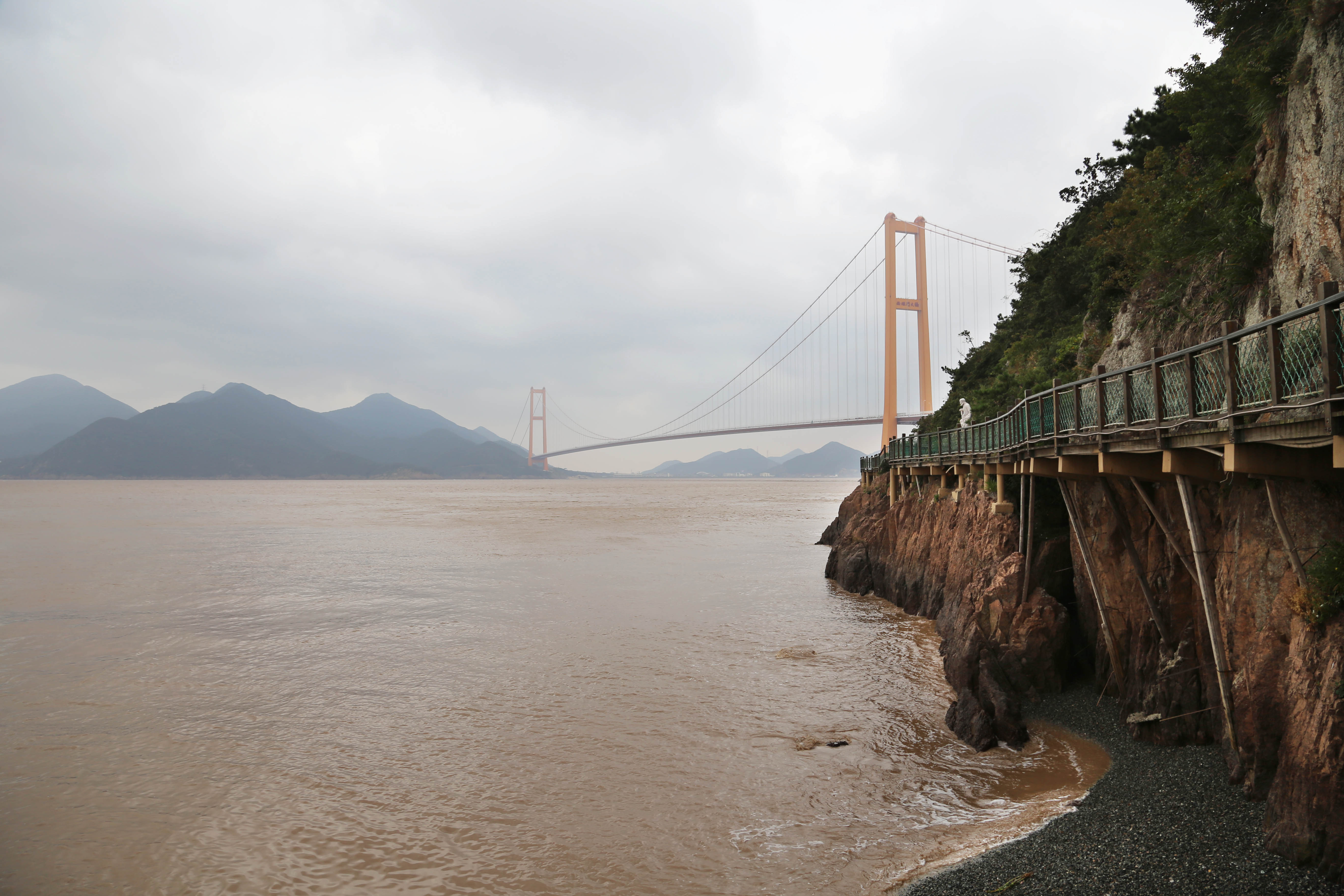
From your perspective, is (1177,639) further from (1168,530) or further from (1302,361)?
(1302,361)

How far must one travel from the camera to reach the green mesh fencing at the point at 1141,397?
7949 mm

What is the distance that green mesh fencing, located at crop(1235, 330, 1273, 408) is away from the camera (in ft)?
19.7

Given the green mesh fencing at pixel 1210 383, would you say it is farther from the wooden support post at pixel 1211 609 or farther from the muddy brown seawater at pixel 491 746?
the muddy brown seawater at pixel 491 746

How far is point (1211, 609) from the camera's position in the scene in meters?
7.33

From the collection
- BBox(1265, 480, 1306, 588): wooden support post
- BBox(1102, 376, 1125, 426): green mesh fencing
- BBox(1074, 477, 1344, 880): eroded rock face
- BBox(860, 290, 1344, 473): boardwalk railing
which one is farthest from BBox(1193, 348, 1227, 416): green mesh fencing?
BBox(1102, 376, 1125, 426): green mesh fencing

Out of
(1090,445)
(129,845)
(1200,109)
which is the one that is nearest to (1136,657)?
(1090,445)

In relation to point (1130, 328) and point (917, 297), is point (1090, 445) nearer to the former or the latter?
point (1130, 328)

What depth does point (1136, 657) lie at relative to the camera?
10039mm

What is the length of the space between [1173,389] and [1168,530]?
2.29m

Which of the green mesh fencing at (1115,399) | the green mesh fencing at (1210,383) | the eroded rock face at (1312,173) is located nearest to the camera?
the green mesh fencing at (1210,383)

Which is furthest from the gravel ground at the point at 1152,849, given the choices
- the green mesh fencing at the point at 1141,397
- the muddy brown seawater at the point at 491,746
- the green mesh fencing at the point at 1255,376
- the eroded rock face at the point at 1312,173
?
the eroded rock face at the point at 1312,173

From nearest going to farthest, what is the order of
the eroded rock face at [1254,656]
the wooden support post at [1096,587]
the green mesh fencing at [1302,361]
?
the green mesh fencing at [1302,361], the eroded rock face at [1254,656], the wooden support post at [1096,587]

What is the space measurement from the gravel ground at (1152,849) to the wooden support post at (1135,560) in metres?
1.58

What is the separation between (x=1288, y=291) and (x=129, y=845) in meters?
14.3
